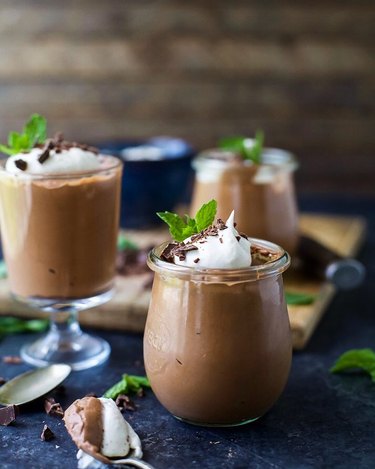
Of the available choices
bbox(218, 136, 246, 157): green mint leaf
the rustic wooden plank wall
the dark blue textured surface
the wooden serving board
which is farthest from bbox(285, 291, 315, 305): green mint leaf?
the rustic wooden plank wall

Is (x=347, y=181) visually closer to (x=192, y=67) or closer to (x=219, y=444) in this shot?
(x=192, y=67)

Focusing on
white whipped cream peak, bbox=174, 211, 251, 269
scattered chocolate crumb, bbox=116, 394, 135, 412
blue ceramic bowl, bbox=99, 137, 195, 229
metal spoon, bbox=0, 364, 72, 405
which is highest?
white whipped cream peak, bbox=174, 211, 251, 269

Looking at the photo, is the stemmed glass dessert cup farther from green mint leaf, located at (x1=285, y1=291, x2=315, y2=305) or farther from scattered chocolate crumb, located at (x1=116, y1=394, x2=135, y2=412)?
green mint leaf, located at (x1=285, y1=291, x2=315, y2=305)

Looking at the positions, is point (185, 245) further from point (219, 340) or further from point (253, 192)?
point (253, 192)

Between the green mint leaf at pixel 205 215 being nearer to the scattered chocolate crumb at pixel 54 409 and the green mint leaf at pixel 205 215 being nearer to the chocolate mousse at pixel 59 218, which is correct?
the chocolate mousse at pixel 59 218


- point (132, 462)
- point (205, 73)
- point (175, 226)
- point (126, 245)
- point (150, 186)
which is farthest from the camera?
point (205, 73)

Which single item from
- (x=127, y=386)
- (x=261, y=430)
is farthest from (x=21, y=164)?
(x=261, y=430)
